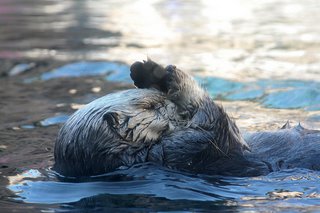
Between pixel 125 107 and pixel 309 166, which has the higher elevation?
pixel 125 107

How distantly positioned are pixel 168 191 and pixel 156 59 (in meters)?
5.21

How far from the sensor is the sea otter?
3799mm

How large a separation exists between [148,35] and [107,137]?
7.67 meters

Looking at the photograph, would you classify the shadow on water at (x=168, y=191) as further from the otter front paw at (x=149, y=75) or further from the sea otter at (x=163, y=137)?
the otter front paw at (x=149, y=75)

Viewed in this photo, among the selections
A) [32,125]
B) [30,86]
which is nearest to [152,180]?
[32,125]

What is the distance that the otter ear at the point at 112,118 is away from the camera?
3791 mm

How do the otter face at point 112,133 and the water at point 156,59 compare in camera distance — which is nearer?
the water at point 156,59

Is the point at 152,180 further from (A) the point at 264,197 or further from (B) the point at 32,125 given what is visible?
(B) the point at 32,125

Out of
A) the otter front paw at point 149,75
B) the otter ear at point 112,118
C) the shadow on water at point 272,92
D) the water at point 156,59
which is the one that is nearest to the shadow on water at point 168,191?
the water at point 156,59

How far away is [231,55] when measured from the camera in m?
9.15

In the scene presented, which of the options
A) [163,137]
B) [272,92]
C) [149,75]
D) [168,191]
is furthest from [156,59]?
[168,191]

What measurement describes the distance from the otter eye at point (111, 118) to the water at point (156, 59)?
27 cm

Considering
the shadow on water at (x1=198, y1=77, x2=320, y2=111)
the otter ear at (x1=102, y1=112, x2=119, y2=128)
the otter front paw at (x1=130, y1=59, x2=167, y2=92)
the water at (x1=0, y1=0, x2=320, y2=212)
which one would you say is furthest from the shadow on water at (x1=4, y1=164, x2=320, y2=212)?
the shadow on water at (x1=198, y1=77, x2=320, y2=111)

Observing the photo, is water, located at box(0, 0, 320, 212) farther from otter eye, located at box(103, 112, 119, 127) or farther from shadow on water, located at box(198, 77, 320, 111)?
otter eye, located at box(103, 112, 119, 127)
